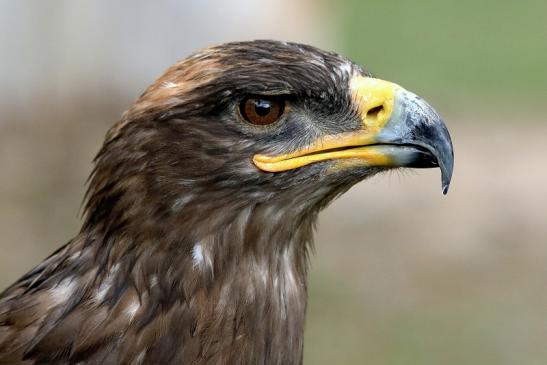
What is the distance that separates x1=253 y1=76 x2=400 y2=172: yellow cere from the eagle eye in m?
0.11

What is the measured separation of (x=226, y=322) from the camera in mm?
3633

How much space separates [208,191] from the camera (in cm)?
362

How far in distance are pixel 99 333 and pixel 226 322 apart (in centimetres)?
38

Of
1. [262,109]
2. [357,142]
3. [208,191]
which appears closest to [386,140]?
[357,142]

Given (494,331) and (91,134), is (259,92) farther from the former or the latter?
(91,134)

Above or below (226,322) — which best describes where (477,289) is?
below

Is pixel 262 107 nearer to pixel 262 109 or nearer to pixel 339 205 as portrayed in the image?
pixel 262 109

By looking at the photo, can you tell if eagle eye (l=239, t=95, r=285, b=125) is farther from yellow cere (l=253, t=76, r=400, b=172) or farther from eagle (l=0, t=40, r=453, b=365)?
yellow cere (l=253, t=76, r=400, b=172)

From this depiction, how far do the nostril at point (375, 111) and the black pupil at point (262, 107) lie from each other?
300 mm

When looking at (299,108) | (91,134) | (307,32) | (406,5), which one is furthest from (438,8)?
(299,108)

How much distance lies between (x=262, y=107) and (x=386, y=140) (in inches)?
14.9

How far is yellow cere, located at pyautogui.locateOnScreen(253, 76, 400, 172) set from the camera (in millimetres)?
3607

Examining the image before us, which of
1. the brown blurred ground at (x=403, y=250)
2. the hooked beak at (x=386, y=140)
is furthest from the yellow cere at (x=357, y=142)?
the brown blurred ground at (x=403, y=250)

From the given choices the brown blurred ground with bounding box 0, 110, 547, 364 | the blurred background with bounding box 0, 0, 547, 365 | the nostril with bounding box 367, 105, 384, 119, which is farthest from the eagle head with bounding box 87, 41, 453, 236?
the blurred background with bounding box 0, 0, 547, 365
